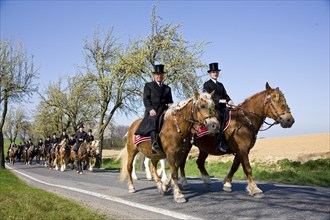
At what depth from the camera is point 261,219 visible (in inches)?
231

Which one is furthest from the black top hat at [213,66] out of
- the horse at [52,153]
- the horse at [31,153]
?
the horse at [31,153]

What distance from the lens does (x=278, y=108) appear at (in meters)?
8.51

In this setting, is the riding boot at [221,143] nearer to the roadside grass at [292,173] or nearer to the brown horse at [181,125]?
the brown horse at [181,125]

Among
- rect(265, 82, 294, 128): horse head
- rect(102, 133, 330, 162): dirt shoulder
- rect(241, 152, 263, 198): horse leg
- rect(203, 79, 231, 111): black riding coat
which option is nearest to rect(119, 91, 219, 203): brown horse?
rect(203, 79, 231, 111): black riding coat

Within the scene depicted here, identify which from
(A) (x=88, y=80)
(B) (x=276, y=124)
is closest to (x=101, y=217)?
(B) (x=276, y=124)

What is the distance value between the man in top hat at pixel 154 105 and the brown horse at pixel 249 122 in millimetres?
1290

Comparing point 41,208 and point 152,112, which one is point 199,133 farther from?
point 41,208

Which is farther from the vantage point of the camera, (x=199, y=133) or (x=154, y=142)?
(x=199, y=133)

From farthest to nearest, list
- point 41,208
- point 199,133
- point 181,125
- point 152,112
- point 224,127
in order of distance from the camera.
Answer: point 199,133 < point 224,127 < point 152,112 < point 181,125 < point 41,208

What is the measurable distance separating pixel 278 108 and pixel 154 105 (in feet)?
10.1

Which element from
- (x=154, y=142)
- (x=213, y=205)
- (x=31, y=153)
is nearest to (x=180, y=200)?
(x=213, y=205)

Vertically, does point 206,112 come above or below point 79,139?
above

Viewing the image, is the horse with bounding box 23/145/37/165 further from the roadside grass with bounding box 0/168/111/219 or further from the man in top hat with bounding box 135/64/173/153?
the man in top hat with bounding box 135/64/173/153

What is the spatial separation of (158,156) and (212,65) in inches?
113
